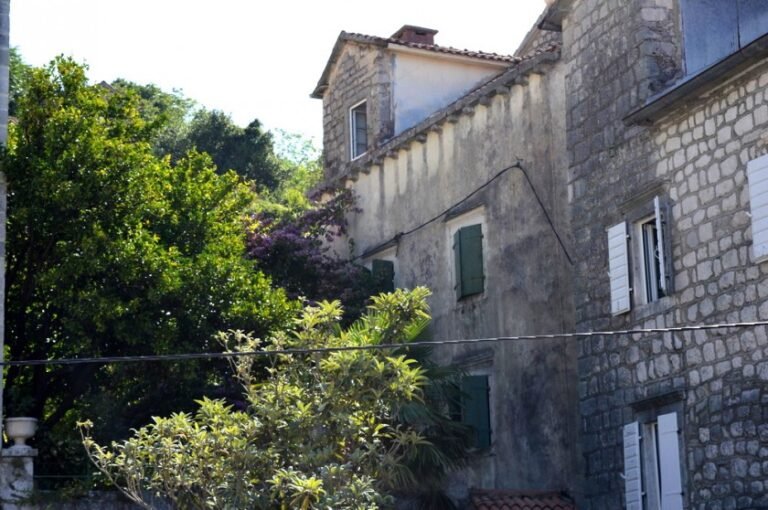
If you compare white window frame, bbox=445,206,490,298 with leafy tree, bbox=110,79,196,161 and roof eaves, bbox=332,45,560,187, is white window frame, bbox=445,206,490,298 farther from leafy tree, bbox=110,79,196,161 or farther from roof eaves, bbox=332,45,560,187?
leafy tree, bbox=110,79,196,161

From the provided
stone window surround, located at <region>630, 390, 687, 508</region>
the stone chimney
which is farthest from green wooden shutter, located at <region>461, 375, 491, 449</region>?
the stone chimney

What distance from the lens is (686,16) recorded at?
17094 millimetres

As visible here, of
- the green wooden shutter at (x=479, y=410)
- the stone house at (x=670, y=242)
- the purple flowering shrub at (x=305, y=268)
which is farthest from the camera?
the purple flowering shrub at (x=305, y=268)

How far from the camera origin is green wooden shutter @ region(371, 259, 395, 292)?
23.8 metres

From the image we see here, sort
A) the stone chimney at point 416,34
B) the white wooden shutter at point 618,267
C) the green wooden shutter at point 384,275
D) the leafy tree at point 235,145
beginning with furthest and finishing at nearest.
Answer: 1. the leafy tree at point 235,145
2. the stone chimney at point 416,34
3. the green wooden shutter at point 384,275
4. the white wooden shutter at point 618,267

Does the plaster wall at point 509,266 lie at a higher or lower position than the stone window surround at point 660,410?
higher

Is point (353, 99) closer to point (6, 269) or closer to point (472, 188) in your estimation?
point (472, 188)

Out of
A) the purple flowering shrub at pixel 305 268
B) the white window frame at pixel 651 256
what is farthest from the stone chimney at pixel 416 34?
the white window frame at pixel 651 256

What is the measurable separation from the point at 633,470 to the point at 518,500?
2.10m

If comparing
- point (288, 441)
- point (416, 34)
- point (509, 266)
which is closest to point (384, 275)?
point (509, 266)

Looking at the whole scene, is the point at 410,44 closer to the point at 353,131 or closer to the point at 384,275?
the point at 353,131

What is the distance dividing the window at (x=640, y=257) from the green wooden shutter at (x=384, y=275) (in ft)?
23.4

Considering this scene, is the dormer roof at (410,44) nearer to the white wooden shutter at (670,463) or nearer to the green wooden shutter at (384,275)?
the green wooden shutter at (384,275)

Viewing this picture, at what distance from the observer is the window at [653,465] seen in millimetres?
15938
